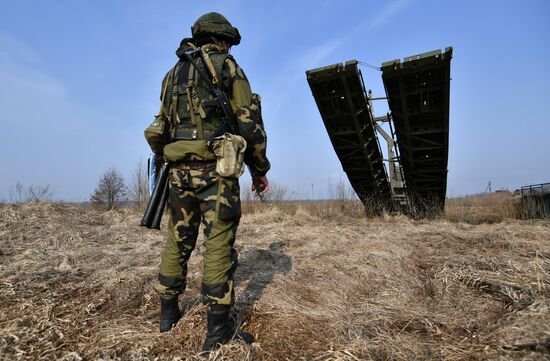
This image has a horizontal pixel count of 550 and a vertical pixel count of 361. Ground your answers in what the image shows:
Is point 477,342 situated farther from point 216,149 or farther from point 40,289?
point 40,289

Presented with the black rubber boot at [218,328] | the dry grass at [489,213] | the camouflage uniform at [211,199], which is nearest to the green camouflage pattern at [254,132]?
the camouflage uniform at [211,199]

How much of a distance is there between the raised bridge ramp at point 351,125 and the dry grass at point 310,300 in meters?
2.23

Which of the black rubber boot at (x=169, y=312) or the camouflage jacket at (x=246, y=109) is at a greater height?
the camouflage jacket at (x=246, y=109)

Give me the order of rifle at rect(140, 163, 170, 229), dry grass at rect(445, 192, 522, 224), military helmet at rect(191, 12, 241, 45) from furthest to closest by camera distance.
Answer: dry grass at rect(445, 192, 522, 224) < rifle at rect(140, 163, 170, 229) < military helmet at rect(191, 12, 241, 45)

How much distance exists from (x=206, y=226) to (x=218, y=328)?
560mm

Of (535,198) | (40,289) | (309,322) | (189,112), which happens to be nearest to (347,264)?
(309,322)

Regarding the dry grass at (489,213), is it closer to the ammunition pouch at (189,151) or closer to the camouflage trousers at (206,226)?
the camouflage trousers at (206,226)

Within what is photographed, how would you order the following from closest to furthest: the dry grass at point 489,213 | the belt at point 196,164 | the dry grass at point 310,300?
the dry grass at point 310,300
the belt at point 196,164
the dry grass at point 489,213

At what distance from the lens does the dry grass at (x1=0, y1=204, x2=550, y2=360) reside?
1.76 m

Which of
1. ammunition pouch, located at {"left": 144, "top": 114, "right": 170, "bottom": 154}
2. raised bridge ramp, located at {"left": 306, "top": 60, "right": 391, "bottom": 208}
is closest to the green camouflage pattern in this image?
ammunition pouch, located at {"left": 144, "top": 114, "right": 170, "bottom": 154}

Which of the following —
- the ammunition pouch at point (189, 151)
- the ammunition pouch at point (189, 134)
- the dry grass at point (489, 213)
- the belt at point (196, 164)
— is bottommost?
the dry grass at point (489, 213)

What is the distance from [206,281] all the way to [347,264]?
6.56 ft

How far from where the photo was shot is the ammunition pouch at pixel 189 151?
1951 mm

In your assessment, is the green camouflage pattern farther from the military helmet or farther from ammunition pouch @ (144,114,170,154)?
ammunition pouch @ (144,114,170,154)
